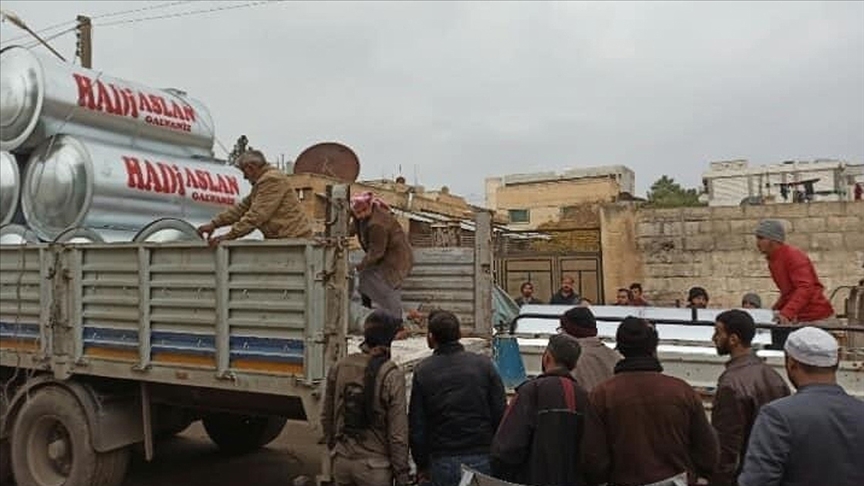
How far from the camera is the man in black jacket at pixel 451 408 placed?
3.43 metres

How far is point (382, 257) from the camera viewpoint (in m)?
5.04

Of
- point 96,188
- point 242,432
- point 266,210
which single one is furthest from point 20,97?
point 242,432

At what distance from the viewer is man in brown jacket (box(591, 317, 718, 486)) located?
285cm

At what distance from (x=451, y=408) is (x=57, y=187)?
13.3 feet

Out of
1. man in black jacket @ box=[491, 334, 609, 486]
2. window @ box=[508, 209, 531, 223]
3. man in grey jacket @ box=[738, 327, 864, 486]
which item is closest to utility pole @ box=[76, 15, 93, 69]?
man in black jacket @ box=[491, 334, 609, 486]

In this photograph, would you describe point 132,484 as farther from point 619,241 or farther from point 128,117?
point 619,241

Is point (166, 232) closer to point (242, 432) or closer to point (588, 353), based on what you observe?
point (242, 432)

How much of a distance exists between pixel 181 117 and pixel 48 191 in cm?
148

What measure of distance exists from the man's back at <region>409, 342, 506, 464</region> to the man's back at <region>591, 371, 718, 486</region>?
68 cm

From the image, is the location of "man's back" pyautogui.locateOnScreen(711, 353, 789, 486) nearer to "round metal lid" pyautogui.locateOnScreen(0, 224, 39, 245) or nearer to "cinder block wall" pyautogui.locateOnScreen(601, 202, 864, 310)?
"round metal lid" pyautogui.locateOnScreen(0, 224, 39, 245)

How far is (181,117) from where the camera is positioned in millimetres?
7109

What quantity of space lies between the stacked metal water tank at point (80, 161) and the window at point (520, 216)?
66.6ft

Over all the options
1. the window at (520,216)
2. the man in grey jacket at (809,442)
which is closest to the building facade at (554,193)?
the window at (520,216)

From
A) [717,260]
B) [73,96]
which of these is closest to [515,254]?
[717,260]
